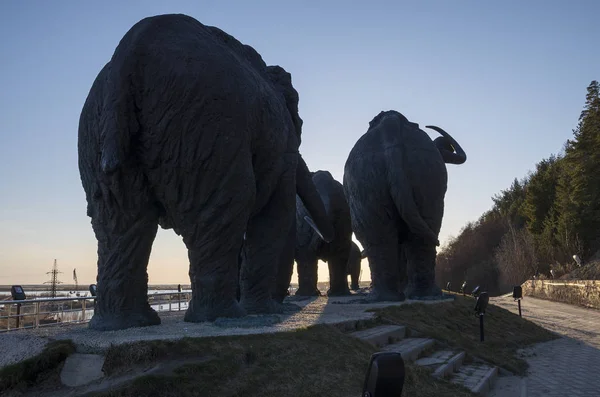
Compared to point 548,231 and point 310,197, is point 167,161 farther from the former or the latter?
point 548,231

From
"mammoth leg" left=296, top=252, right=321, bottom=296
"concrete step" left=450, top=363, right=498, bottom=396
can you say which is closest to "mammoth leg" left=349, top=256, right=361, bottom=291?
"mammoth leg" left=296, top=252, right=321, bottom=296

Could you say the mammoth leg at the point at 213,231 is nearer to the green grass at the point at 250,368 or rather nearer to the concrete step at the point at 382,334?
the green grass at the point at 250,368

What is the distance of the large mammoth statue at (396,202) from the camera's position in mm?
9180

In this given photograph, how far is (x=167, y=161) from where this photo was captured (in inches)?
183

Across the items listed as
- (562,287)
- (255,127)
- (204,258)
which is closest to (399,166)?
(255,127)

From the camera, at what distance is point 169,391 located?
3012mm

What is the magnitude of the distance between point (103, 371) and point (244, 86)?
2.68 m

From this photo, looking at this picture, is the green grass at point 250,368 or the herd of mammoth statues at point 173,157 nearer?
the green grass at point 250,368

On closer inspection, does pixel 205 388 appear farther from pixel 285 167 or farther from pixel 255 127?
pixel 285 167

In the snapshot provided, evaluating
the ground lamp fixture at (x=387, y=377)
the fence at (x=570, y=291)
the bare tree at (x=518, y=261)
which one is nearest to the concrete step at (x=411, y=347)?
the ground lamp fixture at (x=387, y=377)

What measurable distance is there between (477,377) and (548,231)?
3536 cm

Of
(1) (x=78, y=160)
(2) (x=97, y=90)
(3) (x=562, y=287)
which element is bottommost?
(3) (x=562, y=287)

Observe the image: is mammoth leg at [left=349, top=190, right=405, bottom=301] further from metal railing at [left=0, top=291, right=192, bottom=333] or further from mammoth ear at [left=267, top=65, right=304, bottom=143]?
metal railing at [left=0, top=291, right=192, bottom=333]

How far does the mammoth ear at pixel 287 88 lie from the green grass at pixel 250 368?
11.1 feet
